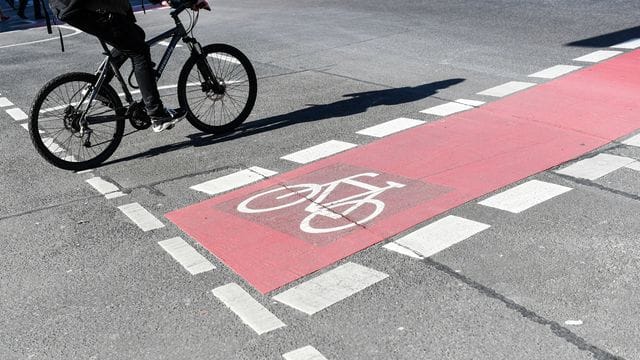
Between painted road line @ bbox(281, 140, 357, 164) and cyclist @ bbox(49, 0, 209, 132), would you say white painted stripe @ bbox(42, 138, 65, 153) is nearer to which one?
cyclist @ bbox(49, 0, 209, 132)

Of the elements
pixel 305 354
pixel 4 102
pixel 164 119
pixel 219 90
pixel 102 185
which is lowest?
pixel 4 102

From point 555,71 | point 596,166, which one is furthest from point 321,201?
point 555,71

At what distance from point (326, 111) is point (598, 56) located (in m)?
3.84

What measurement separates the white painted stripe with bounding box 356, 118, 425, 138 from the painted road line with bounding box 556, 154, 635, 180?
6.36 ft

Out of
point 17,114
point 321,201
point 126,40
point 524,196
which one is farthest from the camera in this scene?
point 17,114

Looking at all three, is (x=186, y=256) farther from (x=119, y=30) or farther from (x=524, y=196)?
(x=119, y=30)

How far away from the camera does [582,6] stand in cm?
1446

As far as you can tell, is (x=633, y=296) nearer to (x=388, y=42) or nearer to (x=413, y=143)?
(x=413, y=143)

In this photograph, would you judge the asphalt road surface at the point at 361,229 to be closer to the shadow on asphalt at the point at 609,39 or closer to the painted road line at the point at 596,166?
the painted road line at the point at 596,166

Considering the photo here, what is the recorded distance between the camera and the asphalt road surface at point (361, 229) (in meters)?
4.20

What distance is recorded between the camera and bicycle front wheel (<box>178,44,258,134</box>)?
26.0 feet

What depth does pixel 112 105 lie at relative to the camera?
7398 millimetres

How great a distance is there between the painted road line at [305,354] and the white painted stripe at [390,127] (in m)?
4.00

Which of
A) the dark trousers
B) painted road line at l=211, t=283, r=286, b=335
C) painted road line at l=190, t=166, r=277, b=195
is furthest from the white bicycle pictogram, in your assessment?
A: the dark trousers
